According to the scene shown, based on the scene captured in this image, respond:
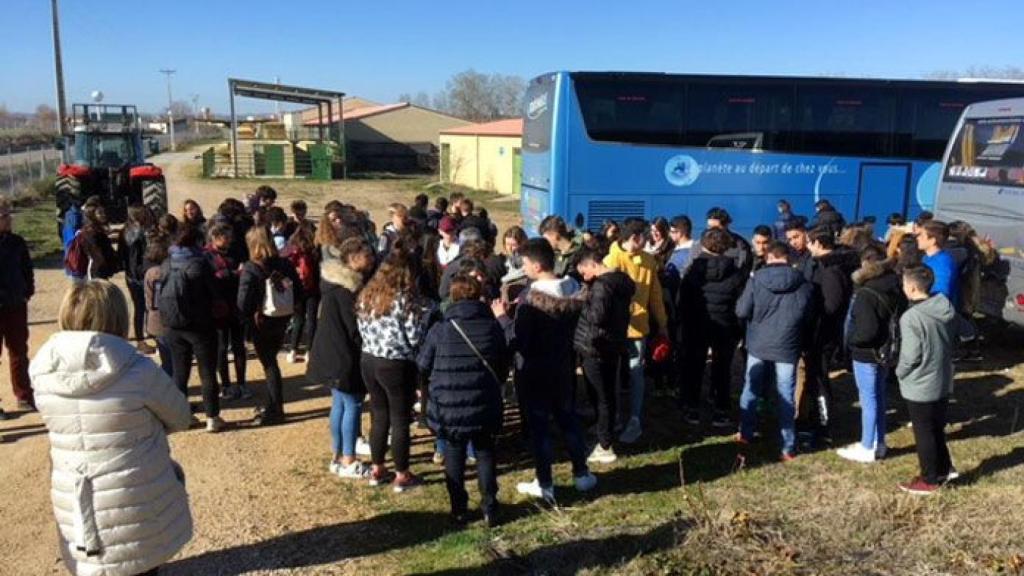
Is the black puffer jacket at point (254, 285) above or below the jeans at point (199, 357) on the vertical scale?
above

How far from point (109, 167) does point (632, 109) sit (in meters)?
14.5

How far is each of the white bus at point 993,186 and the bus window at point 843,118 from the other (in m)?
2.22

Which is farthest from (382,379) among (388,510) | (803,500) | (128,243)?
(128,243)

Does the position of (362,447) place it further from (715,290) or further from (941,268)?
(941,268)

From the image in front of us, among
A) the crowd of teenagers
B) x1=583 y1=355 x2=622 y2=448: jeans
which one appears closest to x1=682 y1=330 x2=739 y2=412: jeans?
the crowd of teenagers

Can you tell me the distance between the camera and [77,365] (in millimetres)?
3012

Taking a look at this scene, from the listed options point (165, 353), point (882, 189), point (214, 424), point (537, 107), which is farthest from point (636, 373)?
point (882, 189)

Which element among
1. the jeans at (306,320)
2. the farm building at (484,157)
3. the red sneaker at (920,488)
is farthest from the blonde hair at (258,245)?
the farm building at (484,157)

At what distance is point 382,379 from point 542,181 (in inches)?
288

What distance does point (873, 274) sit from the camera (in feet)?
18.2

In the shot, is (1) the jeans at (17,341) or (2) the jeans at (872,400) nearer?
(2) the jeans at (872,400)

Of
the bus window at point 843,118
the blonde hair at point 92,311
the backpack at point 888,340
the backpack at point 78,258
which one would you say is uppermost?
the bus window at point 843,118

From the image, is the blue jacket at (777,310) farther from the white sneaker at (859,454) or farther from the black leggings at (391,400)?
the black leggings at (391,400)

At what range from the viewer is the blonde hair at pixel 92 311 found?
3109mm
